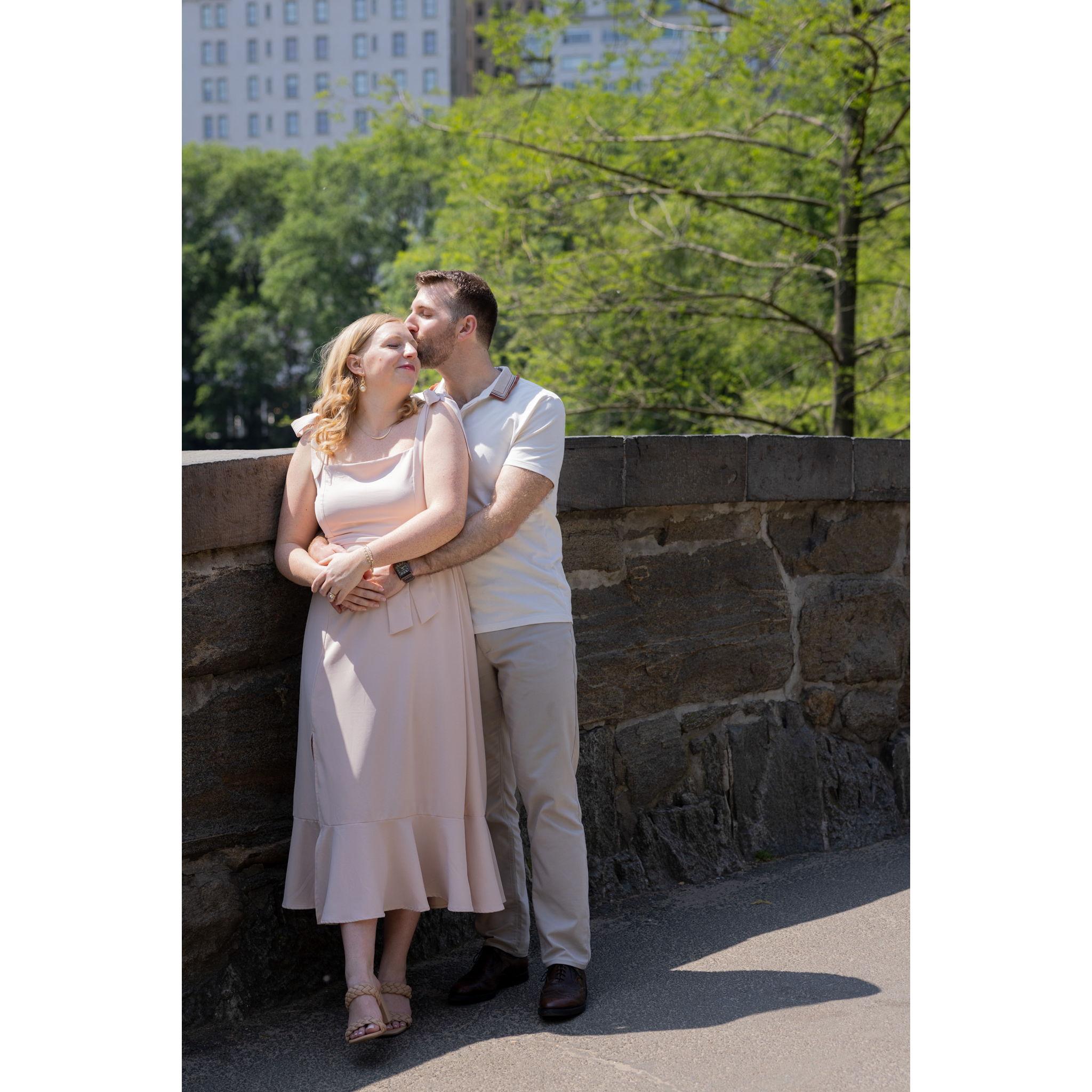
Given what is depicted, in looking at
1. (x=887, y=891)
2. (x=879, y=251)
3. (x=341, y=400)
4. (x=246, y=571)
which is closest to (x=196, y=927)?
(x=246, y=571)

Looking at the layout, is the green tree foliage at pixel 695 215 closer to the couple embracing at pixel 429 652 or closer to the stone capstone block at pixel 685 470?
the stone capstone block at pixel 685 470

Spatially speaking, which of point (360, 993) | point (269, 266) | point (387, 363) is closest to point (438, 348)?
point (387, 363)

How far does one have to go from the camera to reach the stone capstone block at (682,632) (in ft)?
13.4

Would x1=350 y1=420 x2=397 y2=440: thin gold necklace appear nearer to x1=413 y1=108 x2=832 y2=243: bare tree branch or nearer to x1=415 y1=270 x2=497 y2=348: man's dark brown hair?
x1=415 y1=270 x2=497 y2=348: man's dark brown hair

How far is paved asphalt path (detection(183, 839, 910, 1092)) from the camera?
281cm

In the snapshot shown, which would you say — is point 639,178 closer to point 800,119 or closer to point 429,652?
point 800,119

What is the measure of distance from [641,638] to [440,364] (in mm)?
1289

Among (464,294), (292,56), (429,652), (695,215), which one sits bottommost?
(429,652)

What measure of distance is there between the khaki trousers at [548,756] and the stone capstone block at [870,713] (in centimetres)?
183

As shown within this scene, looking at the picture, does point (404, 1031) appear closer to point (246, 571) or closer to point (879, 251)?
point (246, 571)

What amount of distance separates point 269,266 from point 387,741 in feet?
157

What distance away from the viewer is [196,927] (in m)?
3.09

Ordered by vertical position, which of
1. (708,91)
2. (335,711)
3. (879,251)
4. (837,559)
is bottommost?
(335,711)

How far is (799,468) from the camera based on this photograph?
180 inches
